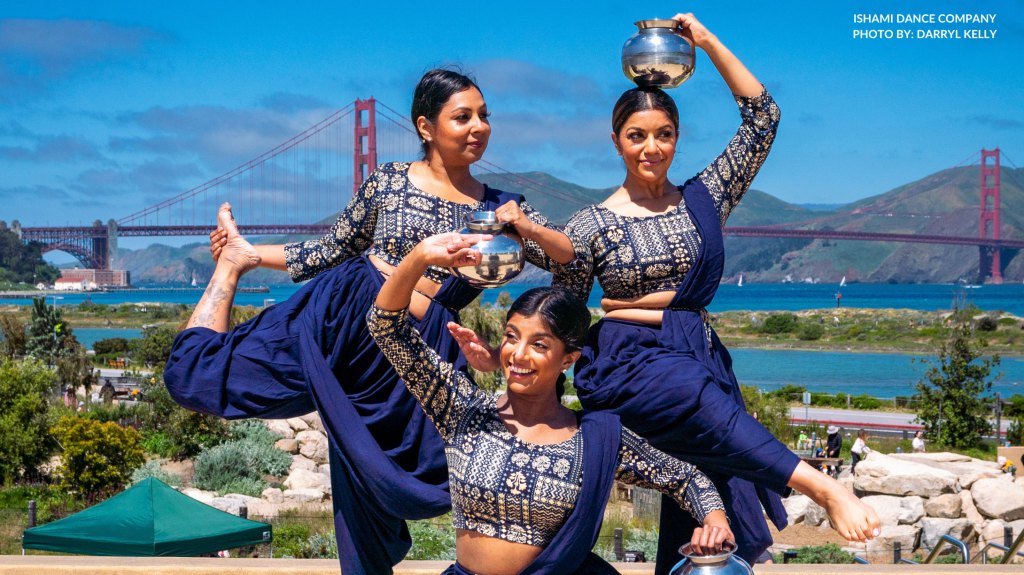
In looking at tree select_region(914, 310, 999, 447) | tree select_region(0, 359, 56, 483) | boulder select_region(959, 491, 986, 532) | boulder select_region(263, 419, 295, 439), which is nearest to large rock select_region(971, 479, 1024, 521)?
boulder select_region(959, 491, 986, 532)

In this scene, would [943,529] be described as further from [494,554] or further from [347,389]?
[494,554]

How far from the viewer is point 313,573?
5309 mm

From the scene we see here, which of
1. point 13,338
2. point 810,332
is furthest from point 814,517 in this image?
point 810,332

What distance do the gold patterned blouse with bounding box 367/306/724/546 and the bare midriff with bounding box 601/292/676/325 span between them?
0.42m

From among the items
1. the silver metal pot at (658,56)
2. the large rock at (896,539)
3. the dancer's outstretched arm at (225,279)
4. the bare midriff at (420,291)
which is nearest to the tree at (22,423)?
the large rock at (896,539)

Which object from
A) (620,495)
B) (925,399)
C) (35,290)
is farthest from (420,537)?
Result: (35,290)

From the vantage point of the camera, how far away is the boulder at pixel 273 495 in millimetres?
16312

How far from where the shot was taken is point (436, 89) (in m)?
3.82

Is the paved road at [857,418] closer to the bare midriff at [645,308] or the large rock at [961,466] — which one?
the large rock at [961,466]

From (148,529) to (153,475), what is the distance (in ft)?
21.2

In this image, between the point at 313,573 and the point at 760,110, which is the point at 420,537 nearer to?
the point at 313,573

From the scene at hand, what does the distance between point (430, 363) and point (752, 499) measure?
110 cm

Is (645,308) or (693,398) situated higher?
(645,308)

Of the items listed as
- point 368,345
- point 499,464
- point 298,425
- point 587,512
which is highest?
point 368,345
